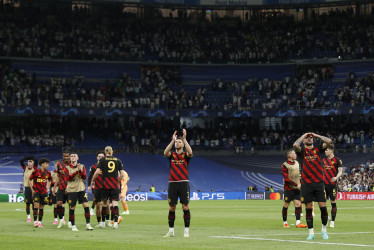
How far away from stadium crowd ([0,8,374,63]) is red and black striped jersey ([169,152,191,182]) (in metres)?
57.9

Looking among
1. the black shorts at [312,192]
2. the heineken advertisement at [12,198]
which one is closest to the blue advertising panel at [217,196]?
the heineken advertisement at [12,198]

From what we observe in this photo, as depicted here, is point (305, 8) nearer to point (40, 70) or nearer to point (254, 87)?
point (254, 87)

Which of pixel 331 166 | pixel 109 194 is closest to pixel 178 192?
pixel 109 194

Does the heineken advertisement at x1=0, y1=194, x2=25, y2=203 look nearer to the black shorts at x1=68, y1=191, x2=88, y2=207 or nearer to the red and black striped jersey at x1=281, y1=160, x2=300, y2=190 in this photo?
the black shorts at x1=68, y1=191, x2=88, y2=207

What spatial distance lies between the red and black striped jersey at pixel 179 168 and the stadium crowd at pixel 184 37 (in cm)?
5790

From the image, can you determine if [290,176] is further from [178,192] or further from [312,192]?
[178,192]

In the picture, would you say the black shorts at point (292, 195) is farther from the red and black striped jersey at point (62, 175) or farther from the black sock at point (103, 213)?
the red and black striped jersey at point (62, 175)

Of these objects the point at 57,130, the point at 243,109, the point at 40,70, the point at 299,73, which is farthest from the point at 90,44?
the point at 299,73

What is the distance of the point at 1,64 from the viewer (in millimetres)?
75438

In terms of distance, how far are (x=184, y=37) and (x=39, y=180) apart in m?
58.6

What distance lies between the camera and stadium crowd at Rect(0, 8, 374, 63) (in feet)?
255

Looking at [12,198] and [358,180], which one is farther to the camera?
[358,180]

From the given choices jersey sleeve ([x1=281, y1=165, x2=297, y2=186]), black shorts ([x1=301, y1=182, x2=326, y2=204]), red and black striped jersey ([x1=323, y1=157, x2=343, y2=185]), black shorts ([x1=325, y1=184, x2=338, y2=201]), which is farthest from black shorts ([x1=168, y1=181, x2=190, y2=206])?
black shorts ([x1=325, y1=184, x2=338, y2=201])

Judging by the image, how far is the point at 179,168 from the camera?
20.3 metres
